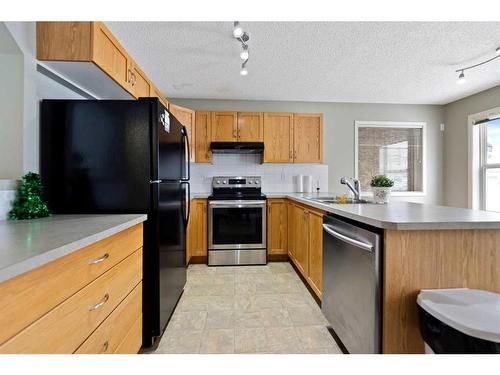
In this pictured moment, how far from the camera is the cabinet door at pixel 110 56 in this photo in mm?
1582

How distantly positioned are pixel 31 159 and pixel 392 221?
2.03 meters

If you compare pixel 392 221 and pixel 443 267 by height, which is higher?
pixel 392 221

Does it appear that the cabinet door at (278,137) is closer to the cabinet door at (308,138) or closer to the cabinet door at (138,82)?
the cabinet door at (308,138)

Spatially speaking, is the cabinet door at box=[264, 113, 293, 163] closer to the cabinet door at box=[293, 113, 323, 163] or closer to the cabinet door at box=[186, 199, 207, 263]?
the cabinet door at box=[293, 113, 323, 163]

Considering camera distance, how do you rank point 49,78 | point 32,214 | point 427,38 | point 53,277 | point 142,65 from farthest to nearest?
point 142,65 → point 427,38 → point 49,78 → point 32,214 → point 53,277

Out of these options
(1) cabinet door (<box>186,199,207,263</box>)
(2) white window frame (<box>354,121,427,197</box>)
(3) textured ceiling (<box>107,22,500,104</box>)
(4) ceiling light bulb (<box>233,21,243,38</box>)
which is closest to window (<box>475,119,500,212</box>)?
(3) textured ceiling (<box>107,22,500,104</box>)

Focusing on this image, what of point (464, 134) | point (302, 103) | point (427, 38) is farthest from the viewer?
point (302, 103)

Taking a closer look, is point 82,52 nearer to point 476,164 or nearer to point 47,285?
point 47,285

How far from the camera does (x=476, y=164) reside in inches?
144

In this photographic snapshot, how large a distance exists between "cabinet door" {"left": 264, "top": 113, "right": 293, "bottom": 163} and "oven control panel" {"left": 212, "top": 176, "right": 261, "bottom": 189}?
1.28ft

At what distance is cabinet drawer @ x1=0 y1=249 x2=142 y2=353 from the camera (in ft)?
2.23

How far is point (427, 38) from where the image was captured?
2.23 m
